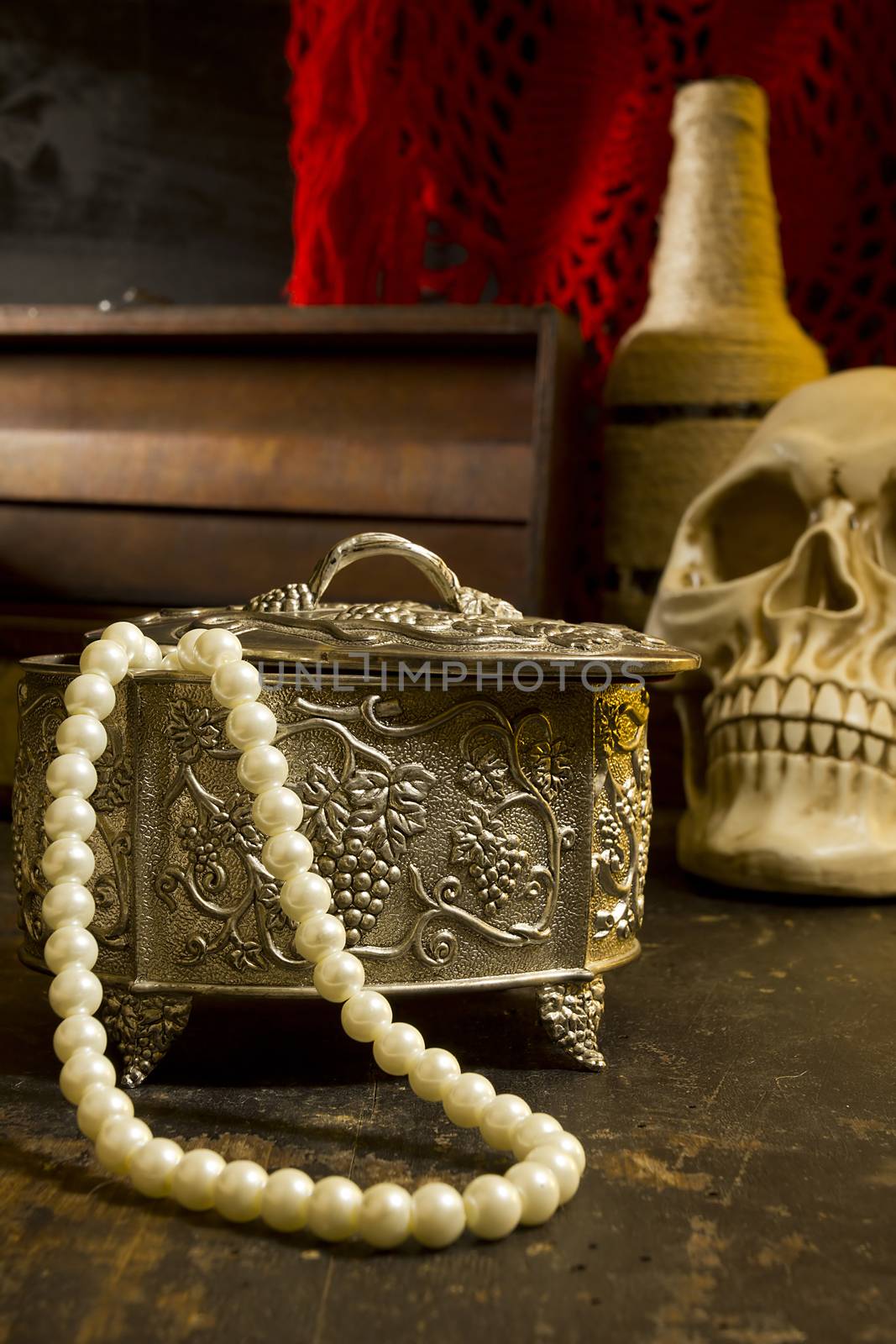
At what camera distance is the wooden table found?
1.84 ft

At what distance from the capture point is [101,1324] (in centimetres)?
55

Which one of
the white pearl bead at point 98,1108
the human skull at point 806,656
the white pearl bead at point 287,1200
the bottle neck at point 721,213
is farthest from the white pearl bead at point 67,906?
the bottle neck at point 721,213

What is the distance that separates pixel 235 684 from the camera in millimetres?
779

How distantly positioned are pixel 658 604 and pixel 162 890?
93 cm

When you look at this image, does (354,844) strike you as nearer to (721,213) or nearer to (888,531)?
(888,531)

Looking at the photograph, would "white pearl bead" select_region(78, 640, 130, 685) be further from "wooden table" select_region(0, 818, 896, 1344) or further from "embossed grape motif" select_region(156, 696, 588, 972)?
"wooden table" select_region(0, 818, 896, 1344)

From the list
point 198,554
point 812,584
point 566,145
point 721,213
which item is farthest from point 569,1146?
point 566,145

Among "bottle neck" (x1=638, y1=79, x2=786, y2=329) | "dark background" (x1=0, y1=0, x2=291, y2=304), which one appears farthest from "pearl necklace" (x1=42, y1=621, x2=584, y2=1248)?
"dark background" (x1=0, y1=0, x2=291, y2=304)

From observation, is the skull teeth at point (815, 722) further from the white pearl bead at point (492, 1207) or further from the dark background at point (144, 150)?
the dark background at point (144, 150)

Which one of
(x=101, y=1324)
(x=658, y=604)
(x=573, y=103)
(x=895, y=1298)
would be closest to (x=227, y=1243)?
(x=101, y=1324)

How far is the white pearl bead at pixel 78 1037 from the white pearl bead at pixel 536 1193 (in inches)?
10.5

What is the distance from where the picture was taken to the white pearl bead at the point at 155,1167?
2.17 feet

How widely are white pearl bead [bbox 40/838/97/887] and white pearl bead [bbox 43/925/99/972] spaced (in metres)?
0.03

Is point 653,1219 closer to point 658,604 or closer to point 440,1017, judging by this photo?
point 440,1017
